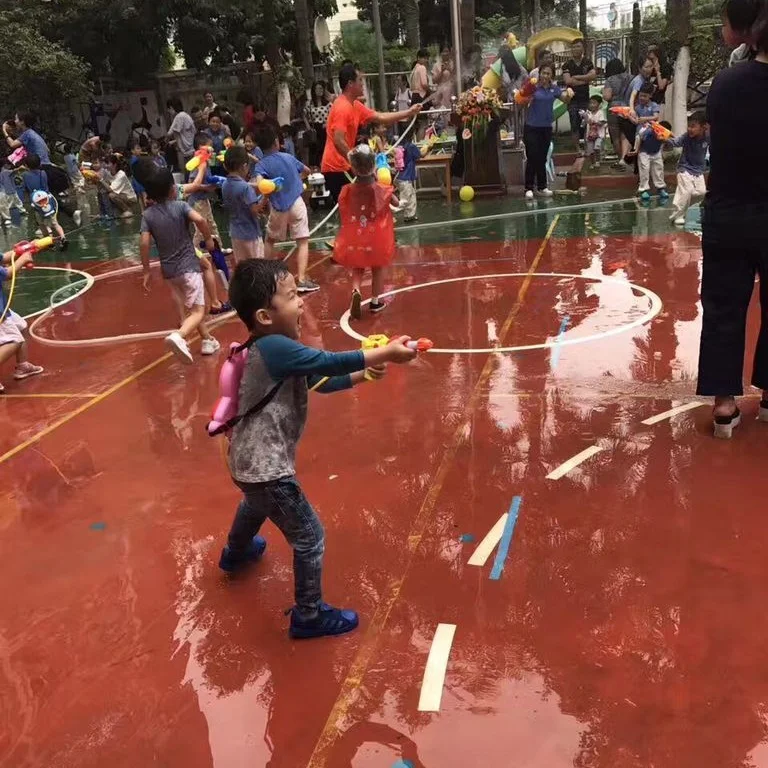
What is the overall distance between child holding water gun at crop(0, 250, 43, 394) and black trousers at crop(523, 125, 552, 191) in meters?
9.22

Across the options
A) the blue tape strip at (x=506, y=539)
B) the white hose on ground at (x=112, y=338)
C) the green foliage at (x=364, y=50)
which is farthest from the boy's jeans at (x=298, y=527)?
the green foliage at (x=364, y=50)

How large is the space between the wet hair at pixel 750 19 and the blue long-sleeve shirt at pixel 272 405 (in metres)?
2.85

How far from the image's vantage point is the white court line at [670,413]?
4860 mm

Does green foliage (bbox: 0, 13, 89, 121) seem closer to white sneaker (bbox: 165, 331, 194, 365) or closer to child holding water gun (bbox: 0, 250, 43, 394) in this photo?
child holding water gun (bbox: 0, 250, 43, 394)

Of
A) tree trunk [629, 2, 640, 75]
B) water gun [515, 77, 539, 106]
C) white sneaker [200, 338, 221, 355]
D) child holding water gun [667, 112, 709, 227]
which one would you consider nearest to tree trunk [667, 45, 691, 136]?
tree trunk [629, 2, 640, 75]

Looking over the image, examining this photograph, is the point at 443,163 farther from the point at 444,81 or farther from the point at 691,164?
the point at 691,164

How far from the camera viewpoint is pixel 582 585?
11.0 feet

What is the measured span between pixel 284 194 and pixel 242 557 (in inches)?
222

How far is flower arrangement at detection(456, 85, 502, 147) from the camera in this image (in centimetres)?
1383

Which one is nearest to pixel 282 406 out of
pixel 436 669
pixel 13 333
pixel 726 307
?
pixel 436 669

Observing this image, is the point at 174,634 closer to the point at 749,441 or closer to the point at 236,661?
the point at 236,661

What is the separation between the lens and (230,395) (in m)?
3.15

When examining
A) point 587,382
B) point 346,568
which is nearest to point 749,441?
point 587,382

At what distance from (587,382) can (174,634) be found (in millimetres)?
3390
